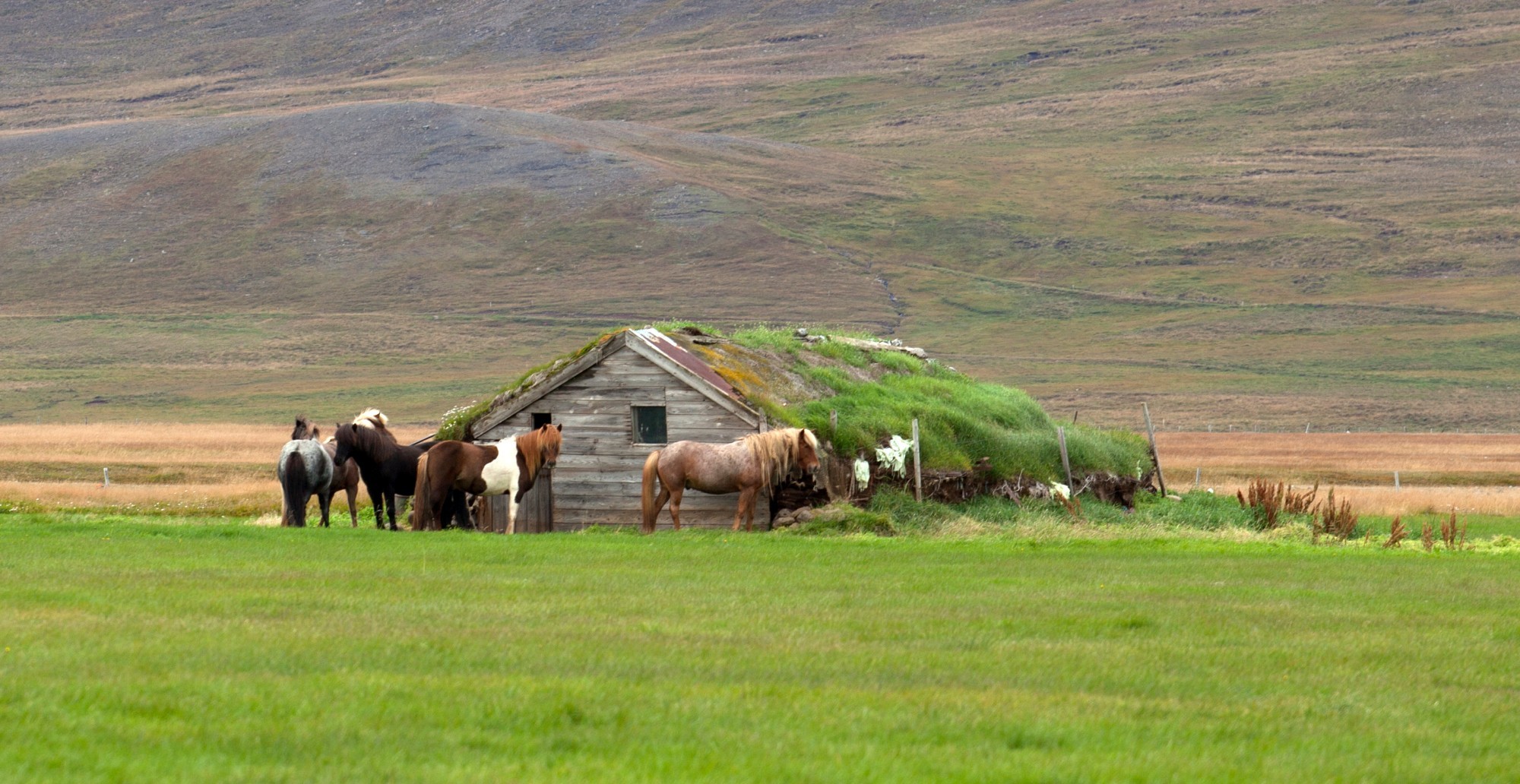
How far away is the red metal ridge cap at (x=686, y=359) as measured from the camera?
28.8 meters

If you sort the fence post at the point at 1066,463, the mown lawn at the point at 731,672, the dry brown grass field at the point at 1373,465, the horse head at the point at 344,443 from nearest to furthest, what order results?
the mown lawn at the point at 731,672 → the horse head at the point at 344,443 → the fence post at the point at 1066,463 → the dry brown grass field at the point at 1373,465

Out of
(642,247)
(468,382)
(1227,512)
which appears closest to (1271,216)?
(642,247)

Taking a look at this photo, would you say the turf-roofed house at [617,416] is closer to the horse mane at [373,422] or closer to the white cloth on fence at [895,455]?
the white cloth on fence at [895,455]

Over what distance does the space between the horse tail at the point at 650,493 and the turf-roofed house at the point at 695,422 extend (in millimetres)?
1647

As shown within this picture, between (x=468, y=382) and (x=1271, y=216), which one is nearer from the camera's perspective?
(x=468, y=382)

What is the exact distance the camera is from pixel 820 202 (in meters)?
189

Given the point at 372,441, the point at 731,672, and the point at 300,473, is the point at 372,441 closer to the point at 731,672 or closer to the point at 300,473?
the point at 300,473

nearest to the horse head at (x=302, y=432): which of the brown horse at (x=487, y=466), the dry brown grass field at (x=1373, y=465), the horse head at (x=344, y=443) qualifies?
the horse head at (x=344, y=443)

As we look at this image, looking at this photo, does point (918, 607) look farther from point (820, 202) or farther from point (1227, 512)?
point (820, 202)

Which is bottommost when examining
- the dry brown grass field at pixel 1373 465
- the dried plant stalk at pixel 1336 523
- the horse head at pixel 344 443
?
the dry brown grass field at pixel 1373 465

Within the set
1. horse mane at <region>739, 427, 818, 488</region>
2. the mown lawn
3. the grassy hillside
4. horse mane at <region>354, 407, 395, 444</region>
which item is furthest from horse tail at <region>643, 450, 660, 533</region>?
the grassy hillside

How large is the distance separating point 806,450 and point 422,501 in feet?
20.8

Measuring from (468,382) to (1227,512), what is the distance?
275ft

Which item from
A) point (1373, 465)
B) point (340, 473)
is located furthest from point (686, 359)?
point (1373, 465)
